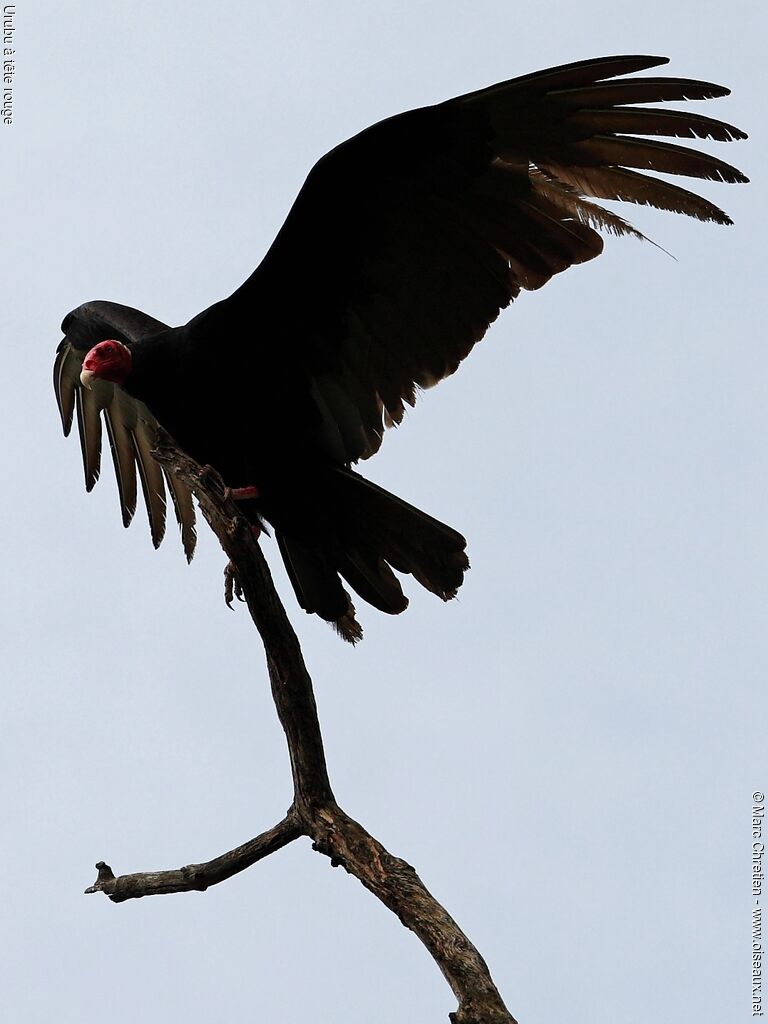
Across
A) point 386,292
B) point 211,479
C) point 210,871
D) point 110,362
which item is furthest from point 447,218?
point 210,871

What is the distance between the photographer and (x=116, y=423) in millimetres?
6676

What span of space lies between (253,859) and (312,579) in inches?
46.2

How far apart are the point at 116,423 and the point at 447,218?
2454 millimetres

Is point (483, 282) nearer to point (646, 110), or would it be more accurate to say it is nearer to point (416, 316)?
point (416, 316)

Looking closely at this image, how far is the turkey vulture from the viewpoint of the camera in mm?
4547

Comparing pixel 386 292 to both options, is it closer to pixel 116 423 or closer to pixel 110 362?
pixel 110 362

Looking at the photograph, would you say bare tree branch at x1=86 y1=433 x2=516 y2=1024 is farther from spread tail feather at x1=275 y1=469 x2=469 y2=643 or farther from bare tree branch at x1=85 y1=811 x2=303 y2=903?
spread tail feather at x1=275 y1=469 x2=469 y2=643

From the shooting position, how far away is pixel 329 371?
512cm

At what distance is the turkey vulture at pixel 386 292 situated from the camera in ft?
14.9

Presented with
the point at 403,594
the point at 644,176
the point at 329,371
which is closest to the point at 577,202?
the point at 644,176

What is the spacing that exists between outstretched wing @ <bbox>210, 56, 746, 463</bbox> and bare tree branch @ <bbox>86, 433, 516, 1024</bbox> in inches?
27.3

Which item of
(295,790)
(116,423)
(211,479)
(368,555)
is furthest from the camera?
(116,423)

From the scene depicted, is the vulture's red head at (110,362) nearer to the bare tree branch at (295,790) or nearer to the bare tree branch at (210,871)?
the bare tree branch at (295,790)

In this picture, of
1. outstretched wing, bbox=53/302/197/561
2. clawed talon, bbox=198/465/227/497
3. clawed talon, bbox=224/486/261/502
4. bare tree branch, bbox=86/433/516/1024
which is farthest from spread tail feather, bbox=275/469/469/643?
outstretched wing, bbox=53/302/197/561
